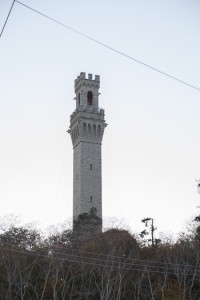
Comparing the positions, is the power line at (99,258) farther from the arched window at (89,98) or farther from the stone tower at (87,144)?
the arched window at (89,98)

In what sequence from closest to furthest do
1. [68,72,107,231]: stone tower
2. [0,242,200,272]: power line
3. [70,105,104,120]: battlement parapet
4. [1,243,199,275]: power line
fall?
[1,243,199,275]: power line, [0,242,200,272]: power line, [68,72,107,231]: stone tower, [70,105,104,120]: battlement parapet

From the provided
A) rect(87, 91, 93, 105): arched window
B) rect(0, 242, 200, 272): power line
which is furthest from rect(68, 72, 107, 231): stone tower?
rect(0, 242, 200, 272): power line

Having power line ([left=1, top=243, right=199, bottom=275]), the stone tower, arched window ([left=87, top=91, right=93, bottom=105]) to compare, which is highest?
arched window ([left=87, top=91, right=93, bottom=105])

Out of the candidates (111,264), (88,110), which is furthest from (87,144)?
(111,264)

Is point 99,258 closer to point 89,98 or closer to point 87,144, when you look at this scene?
point 87,144

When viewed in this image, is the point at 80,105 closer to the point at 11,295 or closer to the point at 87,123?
the point at 87,123

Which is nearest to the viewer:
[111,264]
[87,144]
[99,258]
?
[111,264]

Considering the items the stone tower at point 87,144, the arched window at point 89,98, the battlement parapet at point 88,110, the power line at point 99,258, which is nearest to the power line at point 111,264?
the power line at point 99,258

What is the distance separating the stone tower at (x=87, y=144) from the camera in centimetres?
7031

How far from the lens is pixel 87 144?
242 feet

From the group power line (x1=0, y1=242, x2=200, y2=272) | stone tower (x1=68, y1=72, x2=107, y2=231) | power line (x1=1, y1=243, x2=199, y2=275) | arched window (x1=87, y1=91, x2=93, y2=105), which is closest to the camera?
power line (x1=1, y1=243, x2=199, y2=275)

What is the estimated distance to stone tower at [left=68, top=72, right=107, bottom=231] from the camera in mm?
70312

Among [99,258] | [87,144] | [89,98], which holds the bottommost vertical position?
[99,258]

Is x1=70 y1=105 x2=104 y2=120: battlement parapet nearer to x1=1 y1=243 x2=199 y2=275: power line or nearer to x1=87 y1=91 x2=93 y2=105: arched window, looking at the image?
x1=87 y1=91 x2=93 y2=105: arched window
